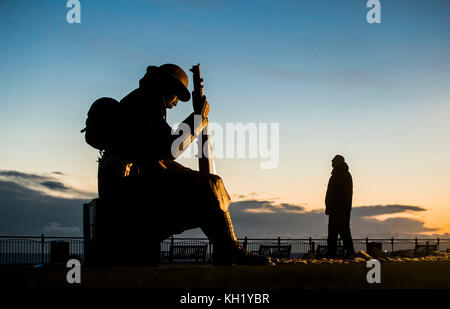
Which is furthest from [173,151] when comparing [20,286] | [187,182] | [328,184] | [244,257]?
[328,184]

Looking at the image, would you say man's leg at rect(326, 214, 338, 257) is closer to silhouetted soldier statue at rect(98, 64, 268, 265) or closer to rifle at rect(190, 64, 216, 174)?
rifle at rect(190, 64, 216, 174)

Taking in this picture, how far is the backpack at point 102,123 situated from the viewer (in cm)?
439

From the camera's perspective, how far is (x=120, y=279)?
2.91 metres

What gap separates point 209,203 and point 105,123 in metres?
1.17

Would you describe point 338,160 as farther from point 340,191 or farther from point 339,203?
point 339,203

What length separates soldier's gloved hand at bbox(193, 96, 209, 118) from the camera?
4.69 m

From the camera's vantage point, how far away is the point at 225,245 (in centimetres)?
412

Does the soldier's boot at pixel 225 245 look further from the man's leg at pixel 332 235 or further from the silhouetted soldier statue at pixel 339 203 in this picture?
the man's leg at pixel 332 235

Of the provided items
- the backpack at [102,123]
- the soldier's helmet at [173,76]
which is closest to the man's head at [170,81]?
the soldier's helmet at [173,76]

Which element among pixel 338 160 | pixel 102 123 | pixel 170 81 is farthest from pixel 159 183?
pixel 338 160

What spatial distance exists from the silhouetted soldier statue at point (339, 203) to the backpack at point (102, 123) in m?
6.72

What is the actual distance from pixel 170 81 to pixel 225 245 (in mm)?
1635

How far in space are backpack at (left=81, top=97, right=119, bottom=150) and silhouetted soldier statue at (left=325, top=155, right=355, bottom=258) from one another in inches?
265
